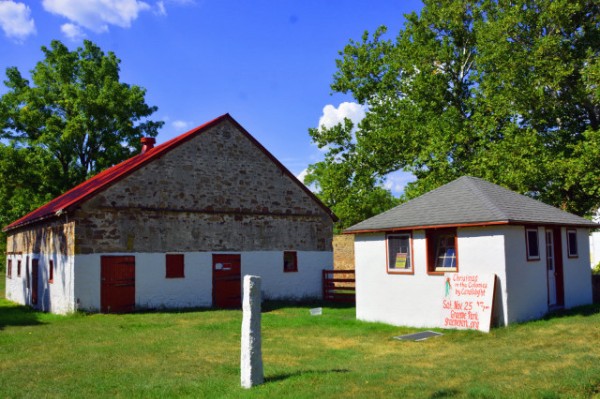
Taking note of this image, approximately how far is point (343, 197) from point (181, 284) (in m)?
13.6

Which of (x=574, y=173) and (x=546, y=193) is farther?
(x=546, y=193)

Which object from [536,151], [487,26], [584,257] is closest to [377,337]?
[584,257]

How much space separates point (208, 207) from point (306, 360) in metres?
13.3

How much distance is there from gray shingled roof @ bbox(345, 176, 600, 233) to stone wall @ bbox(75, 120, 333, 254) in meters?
8.00

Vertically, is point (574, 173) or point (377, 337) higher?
point (574, 173)

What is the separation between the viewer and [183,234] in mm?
22281

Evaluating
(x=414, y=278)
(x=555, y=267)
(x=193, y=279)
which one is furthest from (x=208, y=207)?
(x=555, y=267)

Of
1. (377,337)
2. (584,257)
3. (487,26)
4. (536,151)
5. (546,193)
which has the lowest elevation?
(377,337)

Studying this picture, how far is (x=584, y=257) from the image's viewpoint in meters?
17.7

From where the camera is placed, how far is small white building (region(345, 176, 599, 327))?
45.8 ft

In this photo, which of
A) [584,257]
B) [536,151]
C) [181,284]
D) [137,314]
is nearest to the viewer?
[584,257]

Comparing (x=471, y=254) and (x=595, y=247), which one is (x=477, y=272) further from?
(x=595, y=247)

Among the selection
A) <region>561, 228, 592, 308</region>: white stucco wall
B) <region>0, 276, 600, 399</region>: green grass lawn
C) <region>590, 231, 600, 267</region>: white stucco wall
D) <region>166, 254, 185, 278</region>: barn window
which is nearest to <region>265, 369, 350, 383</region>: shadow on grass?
<region>0, 276, 600, 399</region>: green grass lawn

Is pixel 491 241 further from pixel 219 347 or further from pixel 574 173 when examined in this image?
pixel 574 173
